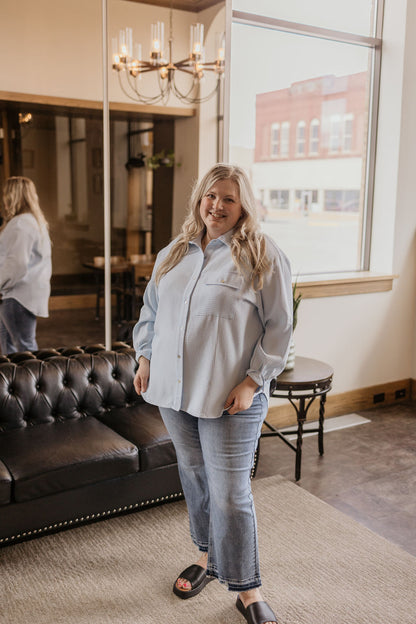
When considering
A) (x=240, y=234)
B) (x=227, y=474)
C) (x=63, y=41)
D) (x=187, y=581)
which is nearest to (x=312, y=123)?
(x=63, y=41)

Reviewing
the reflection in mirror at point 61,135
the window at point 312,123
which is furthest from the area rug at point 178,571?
the window at point 312,123

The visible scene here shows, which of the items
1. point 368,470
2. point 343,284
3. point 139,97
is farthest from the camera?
point 343,284

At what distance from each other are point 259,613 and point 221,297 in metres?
1.08

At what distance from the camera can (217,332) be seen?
193cm

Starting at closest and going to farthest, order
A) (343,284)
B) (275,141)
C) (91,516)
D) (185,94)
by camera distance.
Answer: (91,516)
(185,94)
(343,284)
(275,141)

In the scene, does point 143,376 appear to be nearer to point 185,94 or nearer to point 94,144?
point 94,144

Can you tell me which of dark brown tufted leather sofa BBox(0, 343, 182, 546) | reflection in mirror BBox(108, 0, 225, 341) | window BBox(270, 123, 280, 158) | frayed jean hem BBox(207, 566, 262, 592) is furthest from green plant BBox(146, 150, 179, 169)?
frayed jean hem BBox(207, 566, 262, 592)

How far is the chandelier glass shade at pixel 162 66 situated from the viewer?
3.49 m

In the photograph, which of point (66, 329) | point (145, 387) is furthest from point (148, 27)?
point (145, 387)

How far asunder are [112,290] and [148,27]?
1501 mm

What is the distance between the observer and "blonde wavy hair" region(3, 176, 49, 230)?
327 cm

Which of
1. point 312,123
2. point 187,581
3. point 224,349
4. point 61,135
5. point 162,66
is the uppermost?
point 162,66

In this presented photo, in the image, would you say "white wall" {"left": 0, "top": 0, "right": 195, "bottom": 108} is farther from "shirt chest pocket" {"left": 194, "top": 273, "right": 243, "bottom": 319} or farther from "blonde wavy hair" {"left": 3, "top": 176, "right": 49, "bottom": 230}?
"shirt chest pocket" {"left": 194, "top": 273, "right": 243, "bottom": 319}

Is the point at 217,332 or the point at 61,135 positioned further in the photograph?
the point at 61,135
